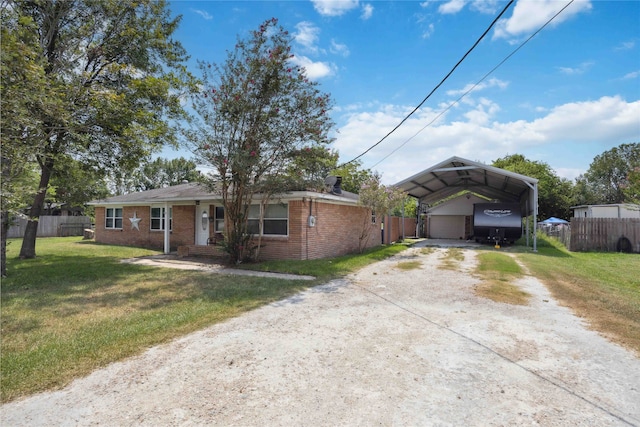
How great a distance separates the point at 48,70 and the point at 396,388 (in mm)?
11857

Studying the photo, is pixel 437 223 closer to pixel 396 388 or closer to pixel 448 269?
pixel 448 269

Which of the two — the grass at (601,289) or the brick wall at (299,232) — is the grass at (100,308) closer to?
the brick wall at (299,232)

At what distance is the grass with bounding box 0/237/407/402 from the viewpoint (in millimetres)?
3744

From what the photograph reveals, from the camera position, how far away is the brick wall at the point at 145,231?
1531 cm

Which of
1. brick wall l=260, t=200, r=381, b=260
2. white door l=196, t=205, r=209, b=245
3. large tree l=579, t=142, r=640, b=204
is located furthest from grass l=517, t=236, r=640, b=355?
large tree l=579, t=142, r=640, b=204

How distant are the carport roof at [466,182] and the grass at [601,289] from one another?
4.83 metres

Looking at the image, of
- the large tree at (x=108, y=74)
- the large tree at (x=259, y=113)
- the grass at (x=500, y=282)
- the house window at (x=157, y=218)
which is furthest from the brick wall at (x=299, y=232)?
the grass at (x=500, y=282)

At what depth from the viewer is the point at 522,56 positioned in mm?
8398

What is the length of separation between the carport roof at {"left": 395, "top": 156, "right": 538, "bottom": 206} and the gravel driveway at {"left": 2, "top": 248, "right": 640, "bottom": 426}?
12.7 meters

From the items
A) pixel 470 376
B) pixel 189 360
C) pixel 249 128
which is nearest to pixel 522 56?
pixel 249 128

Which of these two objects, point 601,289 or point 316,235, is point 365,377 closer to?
point 601,289

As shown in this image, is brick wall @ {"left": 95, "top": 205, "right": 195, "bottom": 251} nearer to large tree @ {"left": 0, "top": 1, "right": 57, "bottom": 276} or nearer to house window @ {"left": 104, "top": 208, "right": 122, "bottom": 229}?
house window @ {"left": 104, "top": 208, "right": 122, "bottom": 229}

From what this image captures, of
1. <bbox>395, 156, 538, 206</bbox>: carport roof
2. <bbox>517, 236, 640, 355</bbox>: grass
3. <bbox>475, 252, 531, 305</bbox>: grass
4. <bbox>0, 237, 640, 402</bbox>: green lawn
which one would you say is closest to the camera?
<bbox>0, 237, 640, 402</bbox>: green lawn

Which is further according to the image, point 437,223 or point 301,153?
point 437,223
